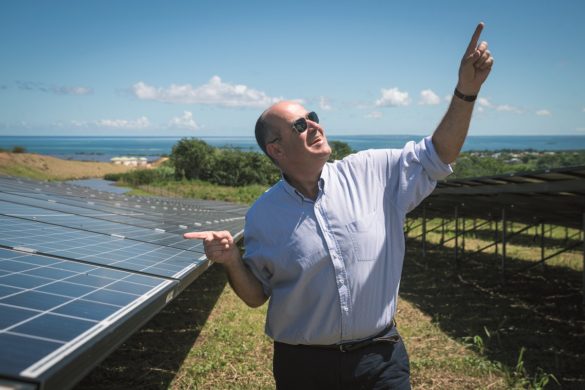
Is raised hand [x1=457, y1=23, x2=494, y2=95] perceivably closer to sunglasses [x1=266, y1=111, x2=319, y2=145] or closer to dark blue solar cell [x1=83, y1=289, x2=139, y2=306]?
sunglasses [x1=266, y1=111, x2=319, y2=145]

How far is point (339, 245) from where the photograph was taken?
7.09ft

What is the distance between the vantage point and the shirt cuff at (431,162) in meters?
2.18

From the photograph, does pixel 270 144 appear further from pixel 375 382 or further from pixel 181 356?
pixel 181 356

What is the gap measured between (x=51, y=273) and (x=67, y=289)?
1.50ft

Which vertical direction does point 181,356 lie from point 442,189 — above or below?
below

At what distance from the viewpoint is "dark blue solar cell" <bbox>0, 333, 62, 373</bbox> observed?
164cm

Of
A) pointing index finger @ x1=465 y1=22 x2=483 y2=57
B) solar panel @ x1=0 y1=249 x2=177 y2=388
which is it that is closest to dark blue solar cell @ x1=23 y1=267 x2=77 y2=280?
solar panel @ x1=0 y1=249 x2=177 y2=388

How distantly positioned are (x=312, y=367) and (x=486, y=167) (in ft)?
123

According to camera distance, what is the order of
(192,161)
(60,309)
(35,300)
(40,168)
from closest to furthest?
(60,309) < (35,300) < (40,168) < (192,161)

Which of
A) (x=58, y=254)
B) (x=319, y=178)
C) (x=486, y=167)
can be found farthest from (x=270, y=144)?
(x=486, y=167)

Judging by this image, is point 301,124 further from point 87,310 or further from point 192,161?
point 192,161

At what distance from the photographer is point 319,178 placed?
7.60 feet

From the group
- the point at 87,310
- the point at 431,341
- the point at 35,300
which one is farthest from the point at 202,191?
the point at 87,310

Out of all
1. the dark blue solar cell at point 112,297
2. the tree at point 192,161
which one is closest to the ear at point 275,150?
the dark blue solar cell at point 112,297
